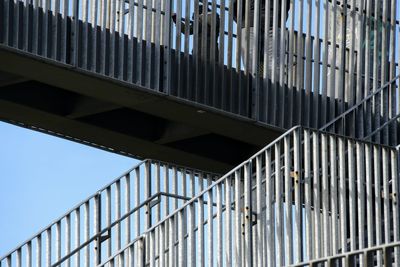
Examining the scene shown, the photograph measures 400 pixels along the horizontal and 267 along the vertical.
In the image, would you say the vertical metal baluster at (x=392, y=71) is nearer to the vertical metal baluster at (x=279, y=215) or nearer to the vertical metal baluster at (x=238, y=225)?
the vertical metal baluster at (x=279, y=215)

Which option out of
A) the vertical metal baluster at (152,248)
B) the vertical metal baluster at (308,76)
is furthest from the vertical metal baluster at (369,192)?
the vertical metal baluster at (308,76)

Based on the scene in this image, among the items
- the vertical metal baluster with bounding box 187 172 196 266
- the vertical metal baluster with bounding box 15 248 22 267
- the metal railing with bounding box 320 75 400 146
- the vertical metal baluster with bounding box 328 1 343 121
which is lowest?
the vertical metal baluster with bounding box 15 248 22 267

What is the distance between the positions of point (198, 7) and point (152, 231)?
14.0ft

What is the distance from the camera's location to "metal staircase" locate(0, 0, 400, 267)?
18.8 m

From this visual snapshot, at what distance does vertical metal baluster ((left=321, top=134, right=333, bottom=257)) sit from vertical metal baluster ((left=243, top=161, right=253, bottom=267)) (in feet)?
2.65

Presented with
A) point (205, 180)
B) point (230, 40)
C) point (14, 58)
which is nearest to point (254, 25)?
point (230, 40)

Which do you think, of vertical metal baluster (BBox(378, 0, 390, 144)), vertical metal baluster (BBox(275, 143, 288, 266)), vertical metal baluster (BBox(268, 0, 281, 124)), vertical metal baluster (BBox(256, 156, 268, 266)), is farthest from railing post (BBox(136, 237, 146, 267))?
vertical metal baluster (BBox(378, 0, 390, 144))

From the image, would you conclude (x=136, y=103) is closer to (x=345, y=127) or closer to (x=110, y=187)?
(x=110, y=187)

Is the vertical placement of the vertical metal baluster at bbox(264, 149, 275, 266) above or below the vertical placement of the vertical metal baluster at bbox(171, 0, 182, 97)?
below

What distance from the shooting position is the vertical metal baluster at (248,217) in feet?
60.7

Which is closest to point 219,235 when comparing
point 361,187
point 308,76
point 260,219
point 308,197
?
point 260,219

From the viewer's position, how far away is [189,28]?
2284 cm

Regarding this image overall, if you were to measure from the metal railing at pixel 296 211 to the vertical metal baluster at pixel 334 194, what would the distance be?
1 cm

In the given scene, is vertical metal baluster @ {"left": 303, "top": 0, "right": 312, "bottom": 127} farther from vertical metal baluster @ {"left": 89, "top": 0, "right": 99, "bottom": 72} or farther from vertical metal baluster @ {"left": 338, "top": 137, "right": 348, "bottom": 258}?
vertical metal baluster @ {"left": 338, "top": 137, "right": 348, "bottom": 258}
